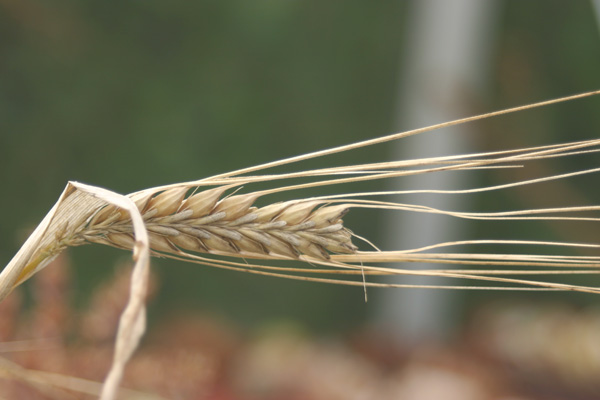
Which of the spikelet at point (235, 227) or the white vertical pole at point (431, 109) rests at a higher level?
the white vertical pole at point (431, 109)

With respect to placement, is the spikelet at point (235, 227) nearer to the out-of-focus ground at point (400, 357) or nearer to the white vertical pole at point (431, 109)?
the out-of-focus ground at point (400, 357)

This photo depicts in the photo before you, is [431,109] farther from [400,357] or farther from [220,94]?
[400,357]

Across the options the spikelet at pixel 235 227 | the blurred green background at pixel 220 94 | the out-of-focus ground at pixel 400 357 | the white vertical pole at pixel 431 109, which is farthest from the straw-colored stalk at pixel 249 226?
the white vertical pole at pixel 431 109

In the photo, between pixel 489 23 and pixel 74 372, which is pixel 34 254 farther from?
pixel 489 23

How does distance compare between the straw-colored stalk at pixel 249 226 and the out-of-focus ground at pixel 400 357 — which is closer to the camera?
the straw-colored stalk at pixel 249 226

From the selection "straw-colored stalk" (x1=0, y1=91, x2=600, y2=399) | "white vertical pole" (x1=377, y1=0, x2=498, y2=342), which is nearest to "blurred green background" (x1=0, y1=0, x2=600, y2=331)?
"white vertical pole" (x1=377, y1=0, x2=498, y2=342)

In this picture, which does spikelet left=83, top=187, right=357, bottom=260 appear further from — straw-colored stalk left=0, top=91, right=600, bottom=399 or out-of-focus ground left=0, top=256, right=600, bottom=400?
out-of-focus ground left=0, top=256, right=600, bottom=400

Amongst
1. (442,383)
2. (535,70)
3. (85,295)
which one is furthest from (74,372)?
(535,70)

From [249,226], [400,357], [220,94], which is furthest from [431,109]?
[249,226]
